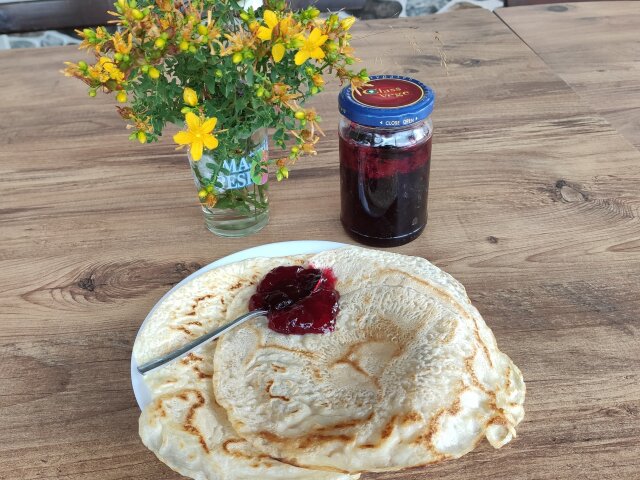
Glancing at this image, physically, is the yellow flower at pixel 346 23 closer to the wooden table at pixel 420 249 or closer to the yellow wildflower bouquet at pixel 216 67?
the yellow wildflower bouquet at pixel 216 67

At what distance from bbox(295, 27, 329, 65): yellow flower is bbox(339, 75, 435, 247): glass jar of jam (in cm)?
16

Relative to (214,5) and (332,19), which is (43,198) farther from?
(332,19)

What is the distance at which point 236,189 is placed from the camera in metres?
1.13

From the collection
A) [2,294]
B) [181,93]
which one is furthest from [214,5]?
[2,294]

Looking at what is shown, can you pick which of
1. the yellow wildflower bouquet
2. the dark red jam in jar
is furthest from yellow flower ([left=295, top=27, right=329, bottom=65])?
the dark red jam in jar

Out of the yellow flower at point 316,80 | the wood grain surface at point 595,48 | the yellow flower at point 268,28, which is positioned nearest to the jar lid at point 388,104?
the yellow flower at point 316,80

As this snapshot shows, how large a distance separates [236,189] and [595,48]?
142cm

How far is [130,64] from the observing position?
837 millimetres

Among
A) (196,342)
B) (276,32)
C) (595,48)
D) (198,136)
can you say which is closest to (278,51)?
(276,32)

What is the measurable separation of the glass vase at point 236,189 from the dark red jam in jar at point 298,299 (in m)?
0.17

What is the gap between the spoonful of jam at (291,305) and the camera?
897 mm

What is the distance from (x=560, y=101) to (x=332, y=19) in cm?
100

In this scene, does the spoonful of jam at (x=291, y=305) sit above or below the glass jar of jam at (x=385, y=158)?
below

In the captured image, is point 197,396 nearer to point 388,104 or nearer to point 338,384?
point 338,384
